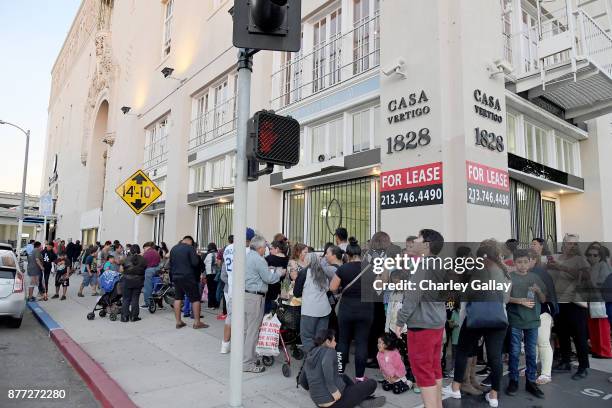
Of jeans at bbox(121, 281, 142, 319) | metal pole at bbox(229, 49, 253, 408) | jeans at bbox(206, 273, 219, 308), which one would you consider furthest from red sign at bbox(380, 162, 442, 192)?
jeans at bbox(121, 281, 142, 319)

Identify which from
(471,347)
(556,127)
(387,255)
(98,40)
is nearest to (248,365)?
(387,255)

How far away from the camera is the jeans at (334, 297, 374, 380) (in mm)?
5234

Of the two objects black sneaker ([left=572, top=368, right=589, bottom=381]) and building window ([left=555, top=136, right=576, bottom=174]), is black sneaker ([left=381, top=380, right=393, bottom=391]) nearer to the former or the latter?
black sneaker ([left=572, top=368, right=589, bottom=381])

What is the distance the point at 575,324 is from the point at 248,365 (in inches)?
186

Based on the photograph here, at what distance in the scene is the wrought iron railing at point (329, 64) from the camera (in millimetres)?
9305

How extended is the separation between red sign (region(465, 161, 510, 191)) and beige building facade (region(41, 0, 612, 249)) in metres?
0.03

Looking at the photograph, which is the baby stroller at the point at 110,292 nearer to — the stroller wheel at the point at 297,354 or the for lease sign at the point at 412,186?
the stroller wheel at the point at 297,354

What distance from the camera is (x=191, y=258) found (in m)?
8.46

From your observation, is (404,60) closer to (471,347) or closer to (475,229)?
A: (475,229)

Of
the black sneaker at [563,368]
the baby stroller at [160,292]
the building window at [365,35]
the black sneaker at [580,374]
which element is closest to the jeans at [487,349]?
the black sneaker at [580,374]

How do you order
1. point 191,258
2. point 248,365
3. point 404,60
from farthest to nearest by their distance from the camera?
A: 1. point 191,258
2. point 404,60
3. point 248,365

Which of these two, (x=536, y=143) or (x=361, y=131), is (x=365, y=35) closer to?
(x=361, y=131)

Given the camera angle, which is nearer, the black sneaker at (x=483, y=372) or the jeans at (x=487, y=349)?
the jeans at (x=487, y=349)

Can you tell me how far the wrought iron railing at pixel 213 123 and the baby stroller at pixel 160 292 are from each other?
530 centimetres
